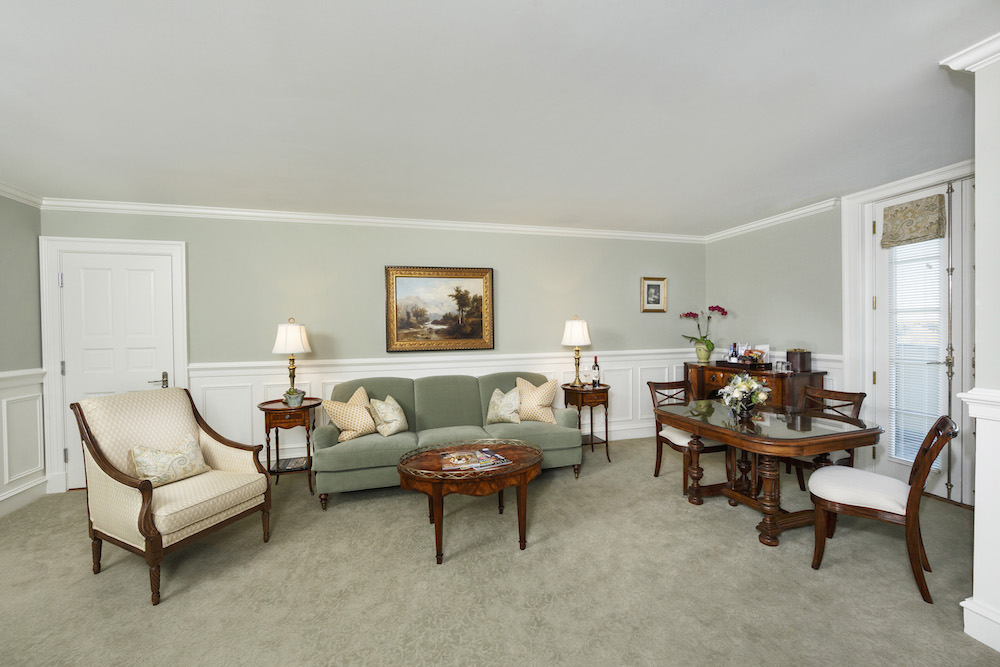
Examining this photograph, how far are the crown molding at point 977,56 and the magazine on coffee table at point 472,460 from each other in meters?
2.96

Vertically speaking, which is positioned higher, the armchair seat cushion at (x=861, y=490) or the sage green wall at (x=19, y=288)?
the sage green wall at (x=19, y=288)

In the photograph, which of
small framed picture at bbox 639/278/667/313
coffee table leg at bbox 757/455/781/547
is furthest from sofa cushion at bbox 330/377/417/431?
small framed picture at bbox 639/278/667/313

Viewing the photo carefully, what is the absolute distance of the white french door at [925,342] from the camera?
336 centimetres

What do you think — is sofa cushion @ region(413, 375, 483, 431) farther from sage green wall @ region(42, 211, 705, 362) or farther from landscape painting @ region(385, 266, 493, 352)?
sage green wall @ region(42, 211, 705, 362)

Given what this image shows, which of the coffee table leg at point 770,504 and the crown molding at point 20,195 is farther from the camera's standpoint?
the crown molding at point 20,195

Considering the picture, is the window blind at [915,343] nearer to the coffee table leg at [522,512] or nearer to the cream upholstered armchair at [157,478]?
the coffee table leg at [522,512]

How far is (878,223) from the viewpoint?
391cm

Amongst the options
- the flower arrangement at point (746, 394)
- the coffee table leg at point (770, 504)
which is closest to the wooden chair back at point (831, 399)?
the flower arrangement at point (746, 394)

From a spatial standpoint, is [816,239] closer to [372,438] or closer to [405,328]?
[405,328]

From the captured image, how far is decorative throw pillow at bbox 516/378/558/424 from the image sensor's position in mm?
4387

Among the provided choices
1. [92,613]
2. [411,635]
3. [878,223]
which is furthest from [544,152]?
[92,613]

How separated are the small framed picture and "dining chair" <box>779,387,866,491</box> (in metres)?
1.95

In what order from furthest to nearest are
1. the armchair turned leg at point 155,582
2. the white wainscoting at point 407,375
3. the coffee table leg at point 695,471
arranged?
1. the white wainscoting at point 407,375
2. the coffee table leg at point 695,471
3. the armchair turned leg at point 155,582

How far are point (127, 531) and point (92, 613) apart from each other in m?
0.38
